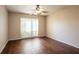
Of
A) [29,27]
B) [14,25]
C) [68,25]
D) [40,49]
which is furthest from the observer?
[29,27]

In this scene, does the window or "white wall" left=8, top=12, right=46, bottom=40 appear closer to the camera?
"white wall" left=8, top=12, right=46, bottom=40

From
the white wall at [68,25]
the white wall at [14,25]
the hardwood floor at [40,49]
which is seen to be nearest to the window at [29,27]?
the white wall at [14,25]

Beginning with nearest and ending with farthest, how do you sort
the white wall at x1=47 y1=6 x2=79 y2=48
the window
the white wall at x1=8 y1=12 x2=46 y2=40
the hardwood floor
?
the hardwood floor → the white wall at x1=47 y1=6 x2=79 y2=48 → the white wall at x1=8 y1=12 x2=46 y2=40 → the window

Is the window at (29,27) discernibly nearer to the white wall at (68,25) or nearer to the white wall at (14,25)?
the white wall at (14,25)

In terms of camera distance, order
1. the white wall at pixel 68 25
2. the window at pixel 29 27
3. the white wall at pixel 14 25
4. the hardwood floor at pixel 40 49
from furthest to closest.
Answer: the window at pixel 29 27, the white wall at pixel 14 25, the white wall at pixel 68 25, the hardwood floor at pixel 40 49

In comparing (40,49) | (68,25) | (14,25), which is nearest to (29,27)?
(14,25)

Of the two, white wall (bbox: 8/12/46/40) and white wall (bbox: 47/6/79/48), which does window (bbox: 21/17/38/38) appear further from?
white wall (bbox: 47/6/79/48)

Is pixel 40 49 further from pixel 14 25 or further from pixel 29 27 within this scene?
pixel 29 27

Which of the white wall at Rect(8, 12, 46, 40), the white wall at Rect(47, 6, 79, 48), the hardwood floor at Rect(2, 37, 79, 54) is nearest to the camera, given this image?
the hardwood floor at Rect(2, 37, 79, 54)

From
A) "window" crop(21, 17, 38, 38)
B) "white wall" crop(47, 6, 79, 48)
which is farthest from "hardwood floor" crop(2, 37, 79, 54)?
"window" crop(21, 17, 38, 38)
